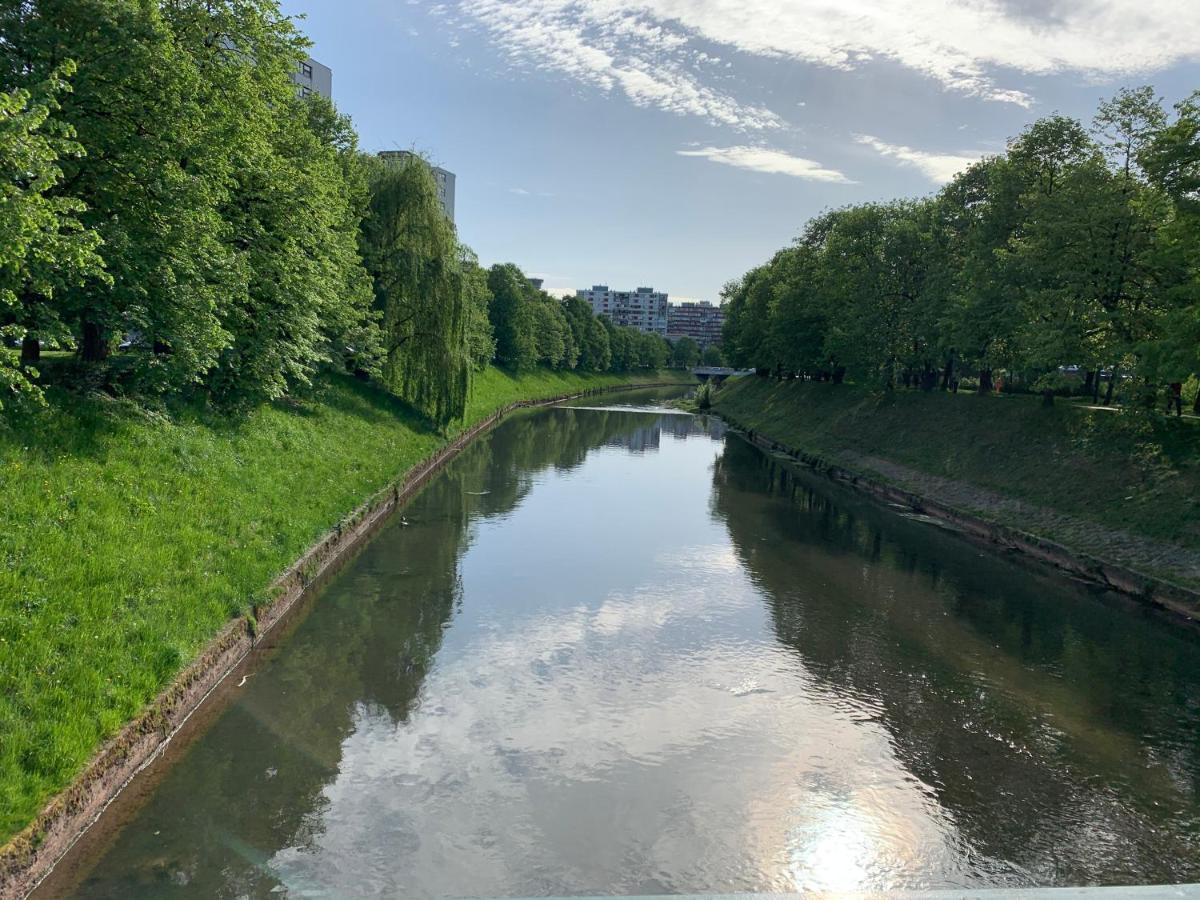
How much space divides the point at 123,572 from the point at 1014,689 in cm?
1578

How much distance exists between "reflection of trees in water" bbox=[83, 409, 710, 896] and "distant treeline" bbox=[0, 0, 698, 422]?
6.18m

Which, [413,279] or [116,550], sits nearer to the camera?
[116,550]

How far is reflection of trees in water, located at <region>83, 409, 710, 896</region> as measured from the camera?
26.1 ft

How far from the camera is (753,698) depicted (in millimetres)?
12945

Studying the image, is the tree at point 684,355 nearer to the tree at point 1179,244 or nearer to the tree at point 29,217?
the tree at point 1179,244

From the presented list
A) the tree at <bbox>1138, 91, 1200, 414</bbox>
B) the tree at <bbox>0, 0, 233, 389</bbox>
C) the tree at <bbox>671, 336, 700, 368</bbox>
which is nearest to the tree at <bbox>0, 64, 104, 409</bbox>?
the tree at <bbox>0, 0, 233, 389</bbox>

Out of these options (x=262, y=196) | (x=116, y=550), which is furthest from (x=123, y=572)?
(x=262, y=196)

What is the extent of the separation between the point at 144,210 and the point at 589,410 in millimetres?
65451

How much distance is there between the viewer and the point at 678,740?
11.3 m

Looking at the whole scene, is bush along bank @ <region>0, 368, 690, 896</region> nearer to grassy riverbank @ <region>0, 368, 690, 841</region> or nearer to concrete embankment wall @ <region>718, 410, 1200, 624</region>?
grassy riverbank @ <region>0, 368, 690, 841</region>

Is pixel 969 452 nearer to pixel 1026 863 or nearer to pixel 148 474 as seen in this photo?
pixel 1026 863

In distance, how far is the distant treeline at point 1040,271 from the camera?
25.7 m

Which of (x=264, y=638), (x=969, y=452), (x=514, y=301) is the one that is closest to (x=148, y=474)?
(x=264, y=638)

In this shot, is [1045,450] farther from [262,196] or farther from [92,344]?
[92,344]
